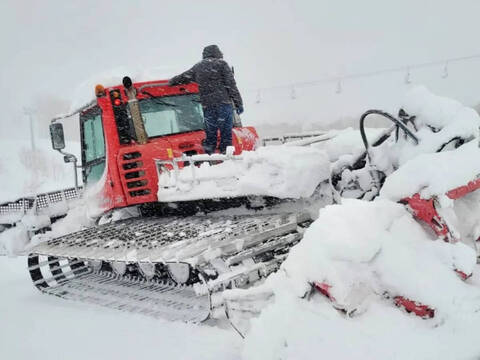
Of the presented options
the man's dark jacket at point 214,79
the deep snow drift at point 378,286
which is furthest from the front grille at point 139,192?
the deep snow drift at point 378,286

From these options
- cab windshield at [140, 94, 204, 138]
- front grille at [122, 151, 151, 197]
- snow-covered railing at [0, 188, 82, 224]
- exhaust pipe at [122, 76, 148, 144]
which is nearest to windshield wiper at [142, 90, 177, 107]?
cab windshield at [140, 94, 204, 138]

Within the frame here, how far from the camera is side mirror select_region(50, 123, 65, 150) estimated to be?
5668 millimetres

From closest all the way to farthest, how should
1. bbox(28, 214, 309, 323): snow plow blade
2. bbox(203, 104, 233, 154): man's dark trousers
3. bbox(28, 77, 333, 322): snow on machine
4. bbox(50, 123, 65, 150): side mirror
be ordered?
bbox(28, 214, 309, 323): snow plow blade
bbox(28, 77, 333, 322): snow on machine
bbox(203, 104, 233, 154): man's dark trousers
bbox(50, 123, 65, 150): side mirror

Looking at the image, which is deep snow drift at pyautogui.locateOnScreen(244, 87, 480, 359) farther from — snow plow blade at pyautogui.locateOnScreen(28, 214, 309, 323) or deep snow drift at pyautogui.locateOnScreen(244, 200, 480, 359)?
snow plow blade at pyautogui.locateOnScreen(28, 214, 309, 323)

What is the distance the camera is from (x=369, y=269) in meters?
2.46

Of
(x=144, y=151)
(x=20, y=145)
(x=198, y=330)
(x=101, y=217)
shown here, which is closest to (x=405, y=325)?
(x=198, y=330)

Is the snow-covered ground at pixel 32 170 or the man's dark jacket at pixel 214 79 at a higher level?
the man's dark jacket at pixel 214 79

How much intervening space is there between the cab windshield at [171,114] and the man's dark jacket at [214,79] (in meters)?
0.56

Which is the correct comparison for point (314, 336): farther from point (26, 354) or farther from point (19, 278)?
point (19, 278)

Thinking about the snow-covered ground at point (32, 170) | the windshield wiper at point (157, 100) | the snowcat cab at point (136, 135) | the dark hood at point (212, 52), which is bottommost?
the snow-covered ground at point (32, 170)

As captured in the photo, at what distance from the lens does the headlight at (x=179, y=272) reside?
4.23m

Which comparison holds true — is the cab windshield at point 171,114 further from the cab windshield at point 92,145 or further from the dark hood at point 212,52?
the dark hood at point 212,52

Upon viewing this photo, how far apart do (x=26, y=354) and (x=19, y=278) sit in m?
3.30

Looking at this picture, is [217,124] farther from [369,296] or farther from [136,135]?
[369,296]
